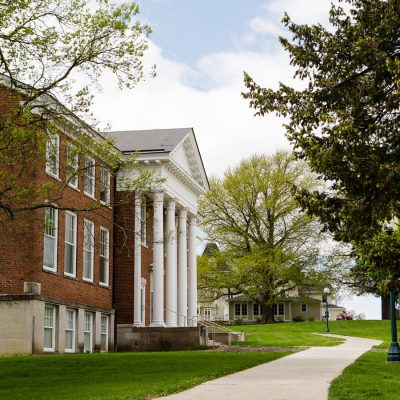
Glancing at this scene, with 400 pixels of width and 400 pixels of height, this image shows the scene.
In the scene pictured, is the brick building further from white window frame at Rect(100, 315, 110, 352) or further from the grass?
the grass

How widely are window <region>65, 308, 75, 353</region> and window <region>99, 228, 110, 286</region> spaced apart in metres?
3.93

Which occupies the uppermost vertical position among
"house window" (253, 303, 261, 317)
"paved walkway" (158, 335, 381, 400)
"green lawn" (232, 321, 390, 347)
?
"house window" (253, 303, 261, 317)

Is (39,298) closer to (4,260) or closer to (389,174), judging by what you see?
(4,260)

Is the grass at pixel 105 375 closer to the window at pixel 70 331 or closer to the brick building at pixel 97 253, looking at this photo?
the brick building at pixel 97 253

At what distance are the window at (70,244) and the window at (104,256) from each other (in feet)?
12.2

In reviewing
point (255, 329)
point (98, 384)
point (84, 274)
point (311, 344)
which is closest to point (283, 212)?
point (255, 329)

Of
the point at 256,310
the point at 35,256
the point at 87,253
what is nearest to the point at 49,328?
the point at 35,256

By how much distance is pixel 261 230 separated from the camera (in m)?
66.4

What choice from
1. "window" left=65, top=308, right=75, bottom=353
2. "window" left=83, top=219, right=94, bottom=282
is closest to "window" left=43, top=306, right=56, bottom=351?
"window" left=65, top=308, right=75, bottom=353

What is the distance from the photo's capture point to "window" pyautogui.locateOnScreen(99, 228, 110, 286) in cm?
3603

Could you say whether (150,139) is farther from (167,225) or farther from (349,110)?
(349,110)

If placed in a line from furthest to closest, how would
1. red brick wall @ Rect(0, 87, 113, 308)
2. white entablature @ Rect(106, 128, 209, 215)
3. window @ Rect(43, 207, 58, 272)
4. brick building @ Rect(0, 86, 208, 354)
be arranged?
white entablature @ Rect(106, 128, 209, 215), window @ Rect(43, 207, 58, 272), red brick wall @ Rect(0, 87, 113, 308), brick building @ Rect(0, 86, 208, 354)

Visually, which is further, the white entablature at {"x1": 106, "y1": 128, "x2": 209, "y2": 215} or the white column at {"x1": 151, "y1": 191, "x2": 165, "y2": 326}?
the white entablature at {"x1": 106, "y1": 128, "x2": 209, "y2": 215}

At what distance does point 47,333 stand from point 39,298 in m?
1.89
